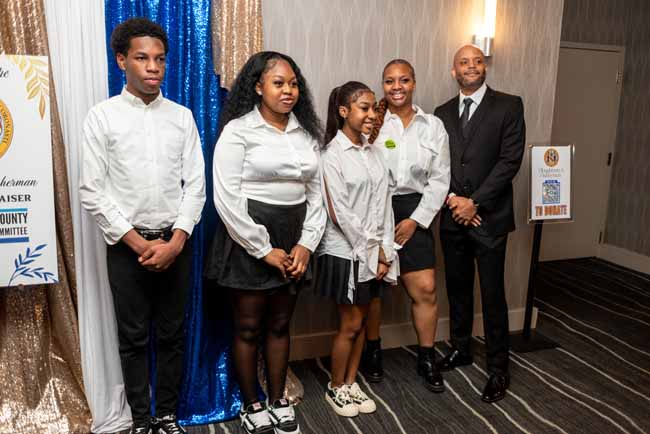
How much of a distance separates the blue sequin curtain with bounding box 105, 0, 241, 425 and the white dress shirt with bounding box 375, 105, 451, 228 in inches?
33.6

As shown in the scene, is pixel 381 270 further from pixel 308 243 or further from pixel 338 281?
pixel 308 243

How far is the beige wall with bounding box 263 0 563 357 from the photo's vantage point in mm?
2992

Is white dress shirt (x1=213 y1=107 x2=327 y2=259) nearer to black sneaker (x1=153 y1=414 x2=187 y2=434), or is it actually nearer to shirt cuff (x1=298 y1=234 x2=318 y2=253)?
shirt cuff (x1=298 y1=234 x2=318 y2=253)

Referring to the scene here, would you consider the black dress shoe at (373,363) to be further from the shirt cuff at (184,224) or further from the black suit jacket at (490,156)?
the shirt cuff at (184,224)

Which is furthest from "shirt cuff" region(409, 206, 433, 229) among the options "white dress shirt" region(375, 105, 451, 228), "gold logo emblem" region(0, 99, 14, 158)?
"gold logo emblem" region(0, 99, 14, 158)

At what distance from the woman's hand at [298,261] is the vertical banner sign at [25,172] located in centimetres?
98

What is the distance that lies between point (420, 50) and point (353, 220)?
1.26m

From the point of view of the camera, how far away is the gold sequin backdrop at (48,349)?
2482 millimetres

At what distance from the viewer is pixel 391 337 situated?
351 cm

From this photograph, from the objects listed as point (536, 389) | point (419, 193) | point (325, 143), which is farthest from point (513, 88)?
point (536, 389)

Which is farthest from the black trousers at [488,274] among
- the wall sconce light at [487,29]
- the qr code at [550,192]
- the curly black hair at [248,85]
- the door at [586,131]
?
the door at [586,131]

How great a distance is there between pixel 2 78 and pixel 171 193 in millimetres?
774

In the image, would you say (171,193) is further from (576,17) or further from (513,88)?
(576,17)

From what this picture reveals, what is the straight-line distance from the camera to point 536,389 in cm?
305
